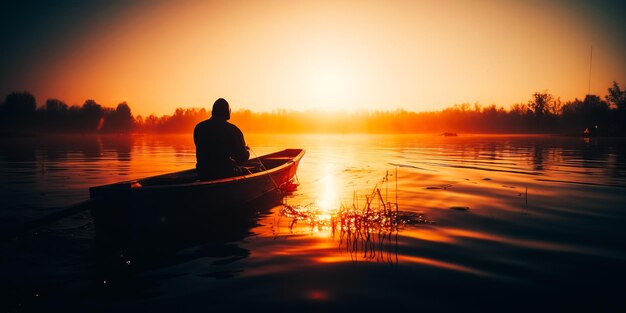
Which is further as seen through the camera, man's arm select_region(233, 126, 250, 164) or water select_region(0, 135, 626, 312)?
man's arm select_region(233, 126, 250, 164)

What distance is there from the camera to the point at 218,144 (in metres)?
8.70

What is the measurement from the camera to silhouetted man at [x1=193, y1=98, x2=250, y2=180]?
8.55 meters

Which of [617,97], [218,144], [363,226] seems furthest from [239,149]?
[617,97]

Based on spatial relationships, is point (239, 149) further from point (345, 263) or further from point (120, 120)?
point (120, 120)

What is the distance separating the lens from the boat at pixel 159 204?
597cm

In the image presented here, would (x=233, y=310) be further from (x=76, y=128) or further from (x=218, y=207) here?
(x=76, y=128)

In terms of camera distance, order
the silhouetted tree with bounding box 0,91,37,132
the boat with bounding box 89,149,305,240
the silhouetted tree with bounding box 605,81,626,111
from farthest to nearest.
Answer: the silhouetted tree with bounding box 0,91,37,132, the silhouetted tree with bounding box 605,81,626,111, the boat with bounding box 89,149,305,240

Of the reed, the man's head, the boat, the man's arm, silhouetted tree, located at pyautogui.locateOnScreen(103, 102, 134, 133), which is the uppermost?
silhouetted tree, located at pyautogui.locateOnScreen(103, 102, 134, 133)

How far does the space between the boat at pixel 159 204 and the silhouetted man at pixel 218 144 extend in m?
0.58

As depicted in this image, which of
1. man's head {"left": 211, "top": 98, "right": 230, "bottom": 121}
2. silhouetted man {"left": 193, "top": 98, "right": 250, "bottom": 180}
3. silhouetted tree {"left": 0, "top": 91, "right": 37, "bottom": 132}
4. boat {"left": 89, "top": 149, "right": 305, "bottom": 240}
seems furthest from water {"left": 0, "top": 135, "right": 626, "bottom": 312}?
silhouetted tree {"left": 0, "top": 91, "right": 37, "bottom": 132}

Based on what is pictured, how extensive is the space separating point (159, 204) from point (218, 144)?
8.43 ft

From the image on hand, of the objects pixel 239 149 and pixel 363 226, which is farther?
pixel 239 149

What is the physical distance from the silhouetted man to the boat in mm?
580

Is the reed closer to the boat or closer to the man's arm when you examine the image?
the boat
